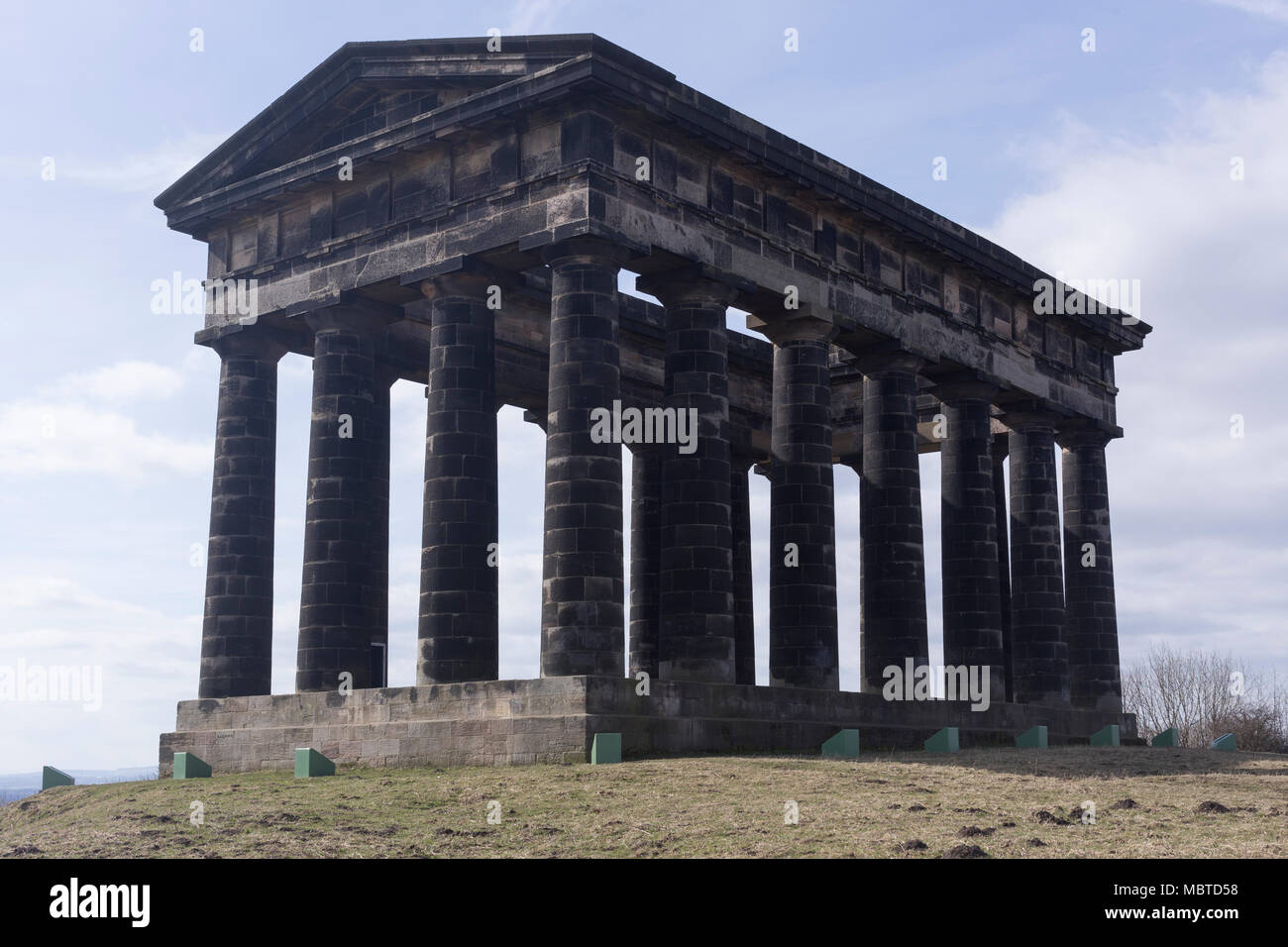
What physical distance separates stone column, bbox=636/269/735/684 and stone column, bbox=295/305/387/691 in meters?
8.50

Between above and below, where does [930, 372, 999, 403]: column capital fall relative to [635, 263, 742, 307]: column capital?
below

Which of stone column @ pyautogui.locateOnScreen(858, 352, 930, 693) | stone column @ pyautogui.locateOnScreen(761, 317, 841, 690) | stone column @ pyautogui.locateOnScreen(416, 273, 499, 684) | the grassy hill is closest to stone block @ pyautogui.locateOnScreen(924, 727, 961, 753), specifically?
stone column @ pyautogui.locateOnScreen(761, 317, 841, 690)

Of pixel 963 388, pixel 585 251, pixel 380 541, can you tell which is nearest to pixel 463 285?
pixel 585 251

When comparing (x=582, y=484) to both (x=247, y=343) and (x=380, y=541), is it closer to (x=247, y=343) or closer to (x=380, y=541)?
(x=380, y=541)

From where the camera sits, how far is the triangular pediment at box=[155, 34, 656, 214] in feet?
126

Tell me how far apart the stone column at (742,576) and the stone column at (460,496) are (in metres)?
22.4

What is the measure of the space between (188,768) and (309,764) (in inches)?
194

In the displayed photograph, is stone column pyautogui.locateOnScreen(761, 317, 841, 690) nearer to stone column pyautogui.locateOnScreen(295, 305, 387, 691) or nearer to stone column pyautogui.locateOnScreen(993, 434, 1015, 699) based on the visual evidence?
stone column pyautogui.locateOnScreen(295, 305, 387, 691)

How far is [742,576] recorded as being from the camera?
60.5 m

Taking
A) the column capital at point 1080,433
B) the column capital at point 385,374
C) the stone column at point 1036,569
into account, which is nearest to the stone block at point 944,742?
the stone column at point 1036,569

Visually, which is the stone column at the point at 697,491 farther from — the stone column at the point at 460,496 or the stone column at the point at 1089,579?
the stone column at the point at 1089,579

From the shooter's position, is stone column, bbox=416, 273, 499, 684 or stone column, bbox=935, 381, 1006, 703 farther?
stone column, bbox=935, 381, 1006, 703
